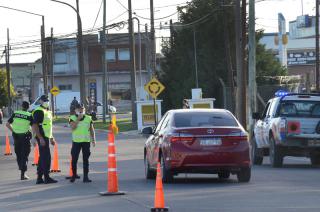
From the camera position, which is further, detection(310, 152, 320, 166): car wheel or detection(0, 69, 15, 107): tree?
detection(0, 69, 15, 107): tree

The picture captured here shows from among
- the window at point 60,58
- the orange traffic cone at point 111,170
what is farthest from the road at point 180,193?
the window at point 60,58

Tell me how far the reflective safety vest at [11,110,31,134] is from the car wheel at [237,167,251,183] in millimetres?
5794

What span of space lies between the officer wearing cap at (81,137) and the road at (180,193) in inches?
15.4

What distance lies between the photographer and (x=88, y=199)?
49.1 feet

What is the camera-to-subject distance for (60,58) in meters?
102

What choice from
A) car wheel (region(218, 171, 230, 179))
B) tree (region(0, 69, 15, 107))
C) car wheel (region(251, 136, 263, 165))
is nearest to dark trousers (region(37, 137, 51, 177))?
car wheel (region(218, 171, 230, 179))

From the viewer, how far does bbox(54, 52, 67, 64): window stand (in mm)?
101312

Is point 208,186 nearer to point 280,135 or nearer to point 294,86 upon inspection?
point 280,135

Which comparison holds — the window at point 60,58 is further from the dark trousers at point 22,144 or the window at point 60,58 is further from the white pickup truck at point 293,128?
the dark trousers at point 22,144

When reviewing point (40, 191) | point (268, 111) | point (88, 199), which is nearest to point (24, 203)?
point (88, 199)

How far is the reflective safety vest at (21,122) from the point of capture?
813 inches

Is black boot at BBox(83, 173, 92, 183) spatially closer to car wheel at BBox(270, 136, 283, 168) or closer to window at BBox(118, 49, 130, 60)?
car wheel at BBox(270, 136, 283, 168)

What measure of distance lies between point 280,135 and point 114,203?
880cm

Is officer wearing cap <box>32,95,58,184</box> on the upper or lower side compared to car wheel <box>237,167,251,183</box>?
upper
